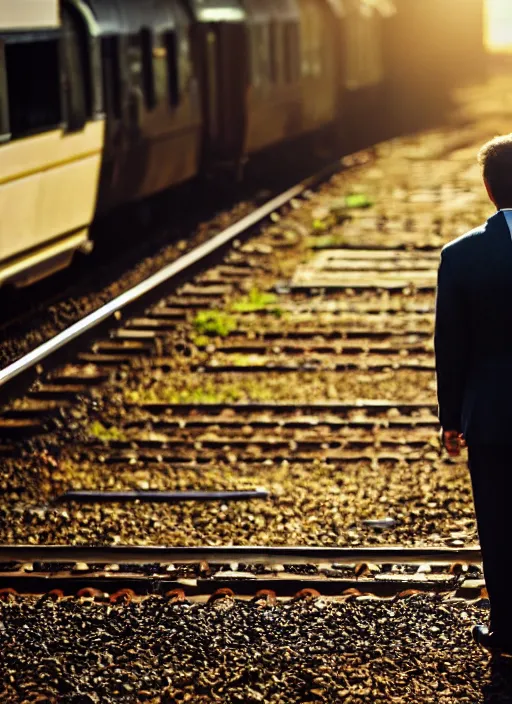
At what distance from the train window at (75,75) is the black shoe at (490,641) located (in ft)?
25.7

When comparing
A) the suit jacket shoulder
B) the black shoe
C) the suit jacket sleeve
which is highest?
the suit jacket shoulder

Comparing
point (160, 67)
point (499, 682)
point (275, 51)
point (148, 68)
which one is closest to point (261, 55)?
point (275, 51)

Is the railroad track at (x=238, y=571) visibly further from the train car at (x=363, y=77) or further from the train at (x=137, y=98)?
the train car at (x=363, y=77)

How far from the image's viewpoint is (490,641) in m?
4.35

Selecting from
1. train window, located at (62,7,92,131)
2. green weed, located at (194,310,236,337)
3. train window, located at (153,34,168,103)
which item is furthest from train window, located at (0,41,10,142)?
train window, located at (153,34,168,103)

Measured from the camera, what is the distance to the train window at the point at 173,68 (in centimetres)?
1544

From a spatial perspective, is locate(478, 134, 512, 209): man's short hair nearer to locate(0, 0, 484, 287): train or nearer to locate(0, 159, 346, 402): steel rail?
locate(0, 159, 346, 402): steel rail

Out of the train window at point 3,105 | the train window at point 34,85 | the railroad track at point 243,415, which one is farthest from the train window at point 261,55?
the train window at point 3,105

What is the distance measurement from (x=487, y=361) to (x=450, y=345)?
12 centimetres

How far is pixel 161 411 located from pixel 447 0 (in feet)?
154

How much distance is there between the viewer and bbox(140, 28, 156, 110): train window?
14.4 meters

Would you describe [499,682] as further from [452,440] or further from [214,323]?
[214,323]

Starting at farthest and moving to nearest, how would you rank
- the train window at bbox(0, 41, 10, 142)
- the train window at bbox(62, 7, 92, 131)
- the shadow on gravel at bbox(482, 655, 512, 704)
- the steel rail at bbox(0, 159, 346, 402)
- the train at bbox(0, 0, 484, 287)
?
the train window at bbox(62, 7, 92, 131), the train at bbox(0, 0, 484, 287), the train window at bbox(0, 41, 10, 142), the steel rail at bbox(0, 159, 346, 402), the shadow on gravel at bbox(482, 655, 512, 704)

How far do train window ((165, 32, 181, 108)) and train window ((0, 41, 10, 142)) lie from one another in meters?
5.74
